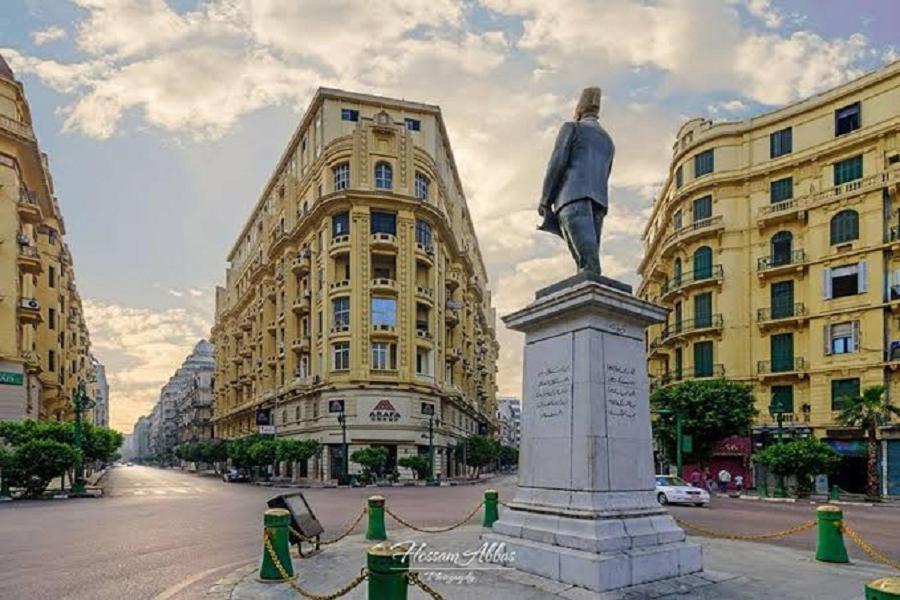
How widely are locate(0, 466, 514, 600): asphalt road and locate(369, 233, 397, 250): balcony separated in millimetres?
27856

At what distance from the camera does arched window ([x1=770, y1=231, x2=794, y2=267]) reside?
4403 centimetres

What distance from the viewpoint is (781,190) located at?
44.8 metres

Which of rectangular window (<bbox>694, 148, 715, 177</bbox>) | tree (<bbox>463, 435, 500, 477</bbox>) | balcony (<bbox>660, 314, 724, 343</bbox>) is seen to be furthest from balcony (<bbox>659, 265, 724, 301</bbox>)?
tree (<bbox>463, 435, 500, 477</bbox>)

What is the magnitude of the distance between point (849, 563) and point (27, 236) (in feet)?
155

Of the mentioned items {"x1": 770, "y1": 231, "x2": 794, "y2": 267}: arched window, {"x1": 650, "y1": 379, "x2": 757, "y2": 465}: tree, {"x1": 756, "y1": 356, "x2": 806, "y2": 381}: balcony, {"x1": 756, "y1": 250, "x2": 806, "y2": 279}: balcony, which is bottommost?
{"x1": 650, "y1": 379, "x2": 757, "y2": 465}: tree

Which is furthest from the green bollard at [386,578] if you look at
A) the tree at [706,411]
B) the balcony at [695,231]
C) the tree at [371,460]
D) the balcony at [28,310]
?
the balcony at [695,231]

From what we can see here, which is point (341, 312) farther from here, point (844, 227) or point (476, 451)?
point (844, 227)

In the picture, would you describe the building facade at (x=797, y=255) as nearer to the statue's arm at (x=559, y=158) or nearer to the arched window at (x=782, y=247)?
the arched window at (x=782, y=247)

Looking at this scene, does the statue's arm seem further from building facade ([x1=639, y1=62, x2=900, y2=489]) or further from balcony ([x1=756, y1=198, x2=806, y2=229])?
balcony ([x1=756, y1=198, x2=806, y2=229])

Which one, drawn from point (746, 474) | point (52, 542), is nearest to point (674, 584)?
point (52, 542)

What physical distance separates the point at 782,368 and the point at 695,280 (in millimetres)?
8097

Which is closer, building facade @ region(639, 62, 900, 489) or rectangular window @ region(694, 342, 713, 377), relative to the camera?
building facade @ region(639, 62, 900, 489)

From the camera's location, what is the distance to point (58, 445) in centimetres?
3083

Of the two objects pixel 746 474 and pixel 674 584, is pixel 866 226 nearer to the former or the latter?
pixel 746 474
